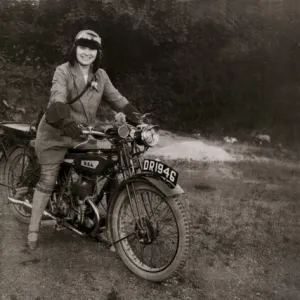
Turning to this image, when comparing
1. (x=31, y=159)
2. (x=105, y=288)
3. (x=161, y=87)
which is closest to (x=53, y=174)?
(x=31, y=159)

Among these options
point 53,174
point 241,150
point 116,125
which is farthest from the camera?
point 241,150

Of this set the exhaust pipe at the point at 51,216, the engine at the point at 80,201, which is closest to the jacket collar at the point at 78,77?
the engine at the point at 80,201

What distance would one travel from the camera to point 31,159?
3.99 m

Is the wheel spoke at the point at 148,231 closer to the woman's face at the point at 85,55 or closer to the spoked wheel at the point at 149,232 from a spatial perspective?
the spoked wheel at the point at 149,232

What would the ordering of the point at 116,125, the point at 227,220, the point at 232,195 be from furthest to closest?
the point at 232,195
the point at 227,220
the point at 116,125

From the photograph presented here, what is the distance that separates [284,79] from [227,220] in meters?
2.18

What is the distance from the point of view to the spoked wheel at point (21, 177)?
13.0 ft

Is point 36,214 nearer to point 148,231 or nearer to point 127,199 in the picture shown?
point 127,199

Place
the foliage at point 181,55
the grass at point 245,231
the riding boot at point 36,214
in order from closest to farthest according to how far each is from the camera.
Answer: the grass at point 245,231, the riding boot at point 36,214, the foliage at point 181,55

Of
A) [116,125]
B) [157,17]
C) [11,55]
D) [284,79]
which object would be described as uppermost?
[157,17]

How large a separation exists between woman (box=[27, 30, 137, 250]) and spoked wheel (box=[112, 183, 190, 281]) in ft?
2.01

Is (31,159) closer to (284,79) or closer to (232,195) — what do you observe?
(232,195)

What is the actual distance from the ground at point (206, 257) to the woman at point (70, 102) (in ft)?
1.14

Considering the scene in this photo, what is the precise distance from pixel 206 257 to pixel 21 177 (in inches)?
72.3
